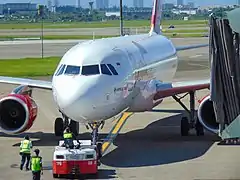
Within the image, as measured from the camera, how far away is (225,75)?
1188 centimetres

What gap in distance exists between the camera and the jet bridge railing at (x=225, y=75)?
37.6 ft

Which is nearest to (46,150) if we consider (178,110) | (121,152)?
(121,152)

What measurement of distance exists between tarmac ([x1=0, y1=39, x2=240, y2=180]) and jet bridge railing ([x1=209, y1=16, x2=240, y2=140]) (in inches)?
297

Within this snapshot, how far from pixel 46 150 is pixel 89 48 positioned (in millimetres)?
4082

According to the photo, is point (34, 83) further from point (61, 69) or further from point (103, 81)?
point (103, 81)

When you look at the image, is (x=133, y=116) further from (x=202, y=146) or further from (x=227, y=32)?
(x=227, y=32)

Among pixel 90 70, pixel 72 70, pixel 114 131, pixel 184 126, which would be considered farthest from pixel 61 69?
pixel 114 131

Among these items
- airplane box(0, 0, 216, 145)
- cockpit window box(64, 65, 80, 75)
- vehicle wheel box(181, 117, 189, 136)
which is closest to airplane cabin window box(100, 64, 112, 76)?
airplane box(0, 0, 216, 145)

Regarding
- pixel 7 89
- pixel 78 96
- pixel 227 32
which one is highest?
pixel 227 32

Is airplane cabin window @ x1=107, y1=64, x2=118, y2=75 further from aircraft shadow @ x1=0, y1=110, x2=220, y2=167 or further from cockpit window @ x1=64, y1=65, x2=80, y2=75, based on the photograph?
aircraft shadow @ x1=0, y1=110, x2=220, y2=167

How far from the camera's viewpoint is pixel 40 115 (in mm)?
33750

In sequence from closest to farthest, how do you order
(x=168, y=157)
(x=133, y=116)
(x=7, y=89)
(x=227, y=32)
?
(x=227, y=32), (x=168, y=157), (x=133, y=116), (x=7, y=89)

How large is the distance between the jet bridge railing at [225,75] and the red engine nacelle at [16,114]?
46.7ft

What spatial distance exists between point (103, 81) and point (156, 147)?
437 centimetres
